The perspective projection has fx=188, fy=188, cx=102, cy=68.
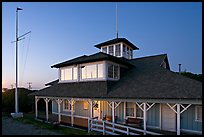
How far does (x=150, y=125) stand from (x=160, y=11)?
12654 millimetres

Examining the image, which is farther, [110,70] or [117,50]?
[117,50]

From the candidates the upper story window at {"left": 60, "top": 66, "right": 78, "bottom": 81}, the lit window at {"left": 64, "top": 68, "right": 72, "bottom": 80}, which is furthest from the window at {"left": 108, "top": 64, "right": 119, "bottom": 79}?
the lit window at {"left": 64, "top": 68, "right": 72, "bottom": 80}

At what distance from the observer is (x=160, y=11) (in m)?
20.6

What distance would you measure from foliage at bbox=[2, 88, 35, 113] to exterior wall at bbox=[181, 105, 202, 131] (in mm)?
21420

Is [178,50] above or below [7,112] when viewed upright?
above

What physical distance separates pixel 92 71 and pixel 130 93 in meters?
5.26

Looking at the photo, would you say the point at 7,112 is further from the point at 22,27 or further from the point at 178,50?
the point at 178,50

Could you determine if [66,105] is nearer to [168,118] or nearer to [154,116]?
[154,116]

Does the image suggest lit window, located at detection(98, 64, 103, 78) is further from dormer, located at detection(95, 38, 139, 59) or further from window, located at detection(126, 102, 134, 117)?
dormer, located at detection(95, 38, 139, 59)

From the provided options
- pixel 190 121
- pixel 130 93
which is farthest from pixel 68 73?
pixel 190 121

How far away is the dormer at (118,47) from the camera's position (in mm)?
22859

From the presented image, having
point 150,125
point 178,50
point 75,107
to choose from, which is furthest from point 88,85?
point 178,50

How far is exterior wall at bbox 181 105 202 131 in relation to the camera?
12.2 m

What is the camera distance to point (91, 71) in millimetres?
17469
